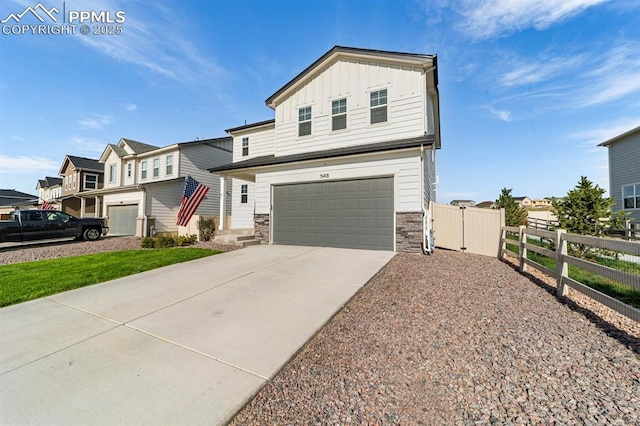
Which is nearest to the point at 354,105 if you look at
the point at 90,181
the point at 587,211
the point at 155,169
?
the point at 587,211

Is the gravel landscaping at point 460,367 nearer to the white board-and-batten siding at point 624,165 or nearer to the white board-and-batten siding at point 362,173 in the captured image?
the white board-and-batten siding at point 362,173

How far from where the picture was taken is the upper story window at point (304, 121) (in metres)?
10.9

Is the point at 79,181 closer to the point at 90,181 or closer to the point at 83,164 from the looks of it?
the point at 90,181

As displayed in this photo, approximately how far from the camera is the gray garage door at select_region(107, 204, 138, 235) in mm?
17375

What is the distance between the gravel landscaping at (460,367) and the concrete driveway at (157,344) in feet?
1.13

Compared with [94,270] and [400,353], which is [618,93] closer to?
[400,353]

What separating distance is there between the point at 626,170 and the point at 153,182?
101 ft

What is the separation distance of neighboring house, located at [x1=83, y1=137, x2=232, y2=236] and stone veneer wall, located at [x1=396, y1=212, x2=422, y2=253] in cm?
1548

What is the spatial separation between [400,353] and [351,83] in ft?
33.1

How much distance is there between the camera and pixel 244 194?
14.5 metres

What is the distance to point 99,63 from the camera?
811cm

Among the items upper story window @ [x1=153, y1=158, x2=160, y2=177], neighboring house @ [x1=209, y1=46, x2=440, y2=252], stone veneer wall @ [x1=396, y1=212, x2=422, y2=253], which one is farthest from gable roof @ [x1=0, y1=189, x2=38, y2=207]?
stone veneer wall @ [x1=396, y1=212, x2=422, y2=253]

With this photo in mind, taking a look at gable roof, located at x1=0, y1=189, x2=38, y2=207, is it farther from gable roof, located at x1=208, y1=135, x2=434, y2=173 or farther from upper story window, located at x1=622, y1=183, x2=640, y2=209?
upper story window, located at x1=622, y1=183, x2=640, y2=209

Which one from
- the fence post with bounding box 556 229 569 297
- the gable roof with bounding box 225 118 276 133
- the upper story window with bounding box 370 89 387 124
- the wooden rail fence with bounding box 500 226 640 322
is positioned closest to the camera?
the wooden rail fence with bounding box 500 226 640 322
